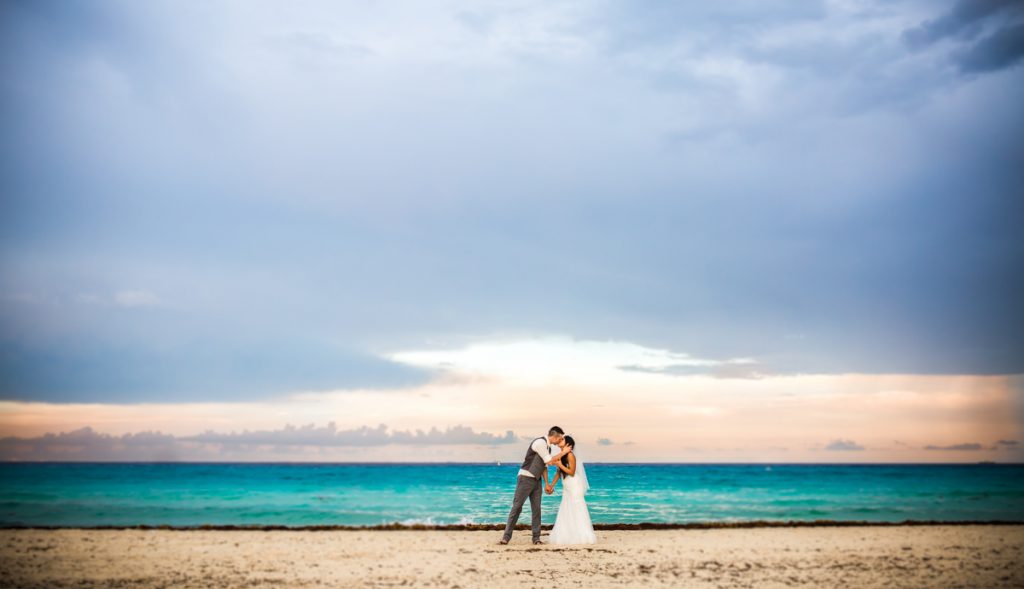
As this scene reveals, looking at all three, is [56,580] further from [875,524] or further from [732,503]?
[732,503]

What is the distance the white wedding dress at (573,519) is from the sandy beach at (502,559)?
1.46 feet

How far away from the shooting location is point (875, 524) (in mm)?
19219

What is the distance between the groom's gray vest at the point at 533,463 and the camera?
14414mm

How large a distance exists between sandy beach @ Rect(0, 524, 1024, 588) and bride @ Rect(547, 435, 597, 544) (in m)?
0.48

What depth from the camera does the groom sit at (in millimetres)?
14336

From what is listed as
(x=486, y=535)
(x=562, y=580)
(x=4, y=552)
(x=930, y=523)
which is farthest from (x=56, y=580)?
(x=930, y=523)

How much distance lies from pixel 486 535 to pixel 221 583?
6939 mm

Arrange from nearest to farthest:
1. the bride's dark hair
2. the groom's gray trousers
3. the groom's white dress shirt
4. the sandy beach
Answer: the sandy beach
the groom's gray trousers
the groom's white dress shirt
the bride's dark hair

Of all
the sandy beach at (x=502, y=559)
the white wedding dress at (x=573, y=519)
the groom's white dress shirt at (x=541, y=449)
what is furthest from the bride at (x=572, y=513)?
the sandy beach at (x=502, y=559)

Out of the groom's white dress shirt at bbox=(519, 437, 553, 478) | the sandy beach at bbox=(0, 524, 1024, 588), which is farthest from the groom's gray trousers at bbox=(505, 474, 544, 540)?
the sandy beach at bbox=(0, 524, 1024, 588)

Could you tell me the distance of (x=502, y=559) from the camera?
12.6 metres

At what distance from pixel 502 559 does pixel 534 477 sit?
2115 millimetres

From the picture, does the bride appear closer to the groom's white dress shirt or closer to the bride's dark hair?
the bride's dark hair

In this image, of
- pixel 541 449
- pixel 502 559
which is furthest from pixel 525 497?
pixel 502 559
